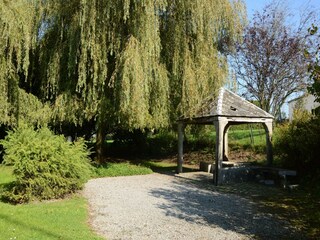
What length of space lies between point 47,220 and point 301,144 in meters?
7.94

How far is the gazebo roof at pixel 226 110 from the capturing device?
431 inches

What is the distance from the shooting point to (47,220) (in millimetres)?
6234

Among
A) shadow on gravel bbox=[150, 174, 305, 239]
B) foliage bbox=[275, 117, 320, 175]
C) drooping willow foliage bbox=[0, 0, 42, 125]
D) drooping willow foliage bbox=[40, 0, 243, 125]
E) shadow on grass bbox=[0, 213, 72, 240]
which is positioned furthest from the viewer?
drooping willow foliage bbox=[0, 0, 42, 125]

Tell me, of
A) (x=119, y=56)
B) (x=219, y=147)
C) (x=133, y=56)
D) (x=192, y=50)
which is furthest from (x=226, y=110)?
(x=119, y=56)

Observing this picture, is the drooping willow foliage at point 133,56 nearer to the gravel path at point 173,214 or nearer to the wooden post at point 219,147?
the wooden post at point 219,147

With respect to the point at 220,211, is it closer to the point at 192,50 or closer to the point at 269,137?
the point at 269,137

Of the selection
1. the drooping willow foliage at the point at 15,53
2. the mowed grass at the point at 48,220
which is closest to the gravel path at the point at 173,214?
the mowed grass at the point at 48,220

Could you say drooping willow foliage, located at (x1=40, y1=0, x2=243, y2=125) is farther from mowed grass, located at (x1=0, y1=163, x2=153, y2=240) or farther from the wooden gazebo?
mowed grass, located at (x1=0, y1=163, x2=153, y2=240)

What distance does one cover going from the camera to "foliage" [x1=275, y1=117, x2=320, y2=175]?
10055 millimetres

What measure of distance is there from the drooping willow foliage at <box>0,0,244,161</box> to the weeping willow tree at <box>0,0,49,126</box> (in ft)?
0.13

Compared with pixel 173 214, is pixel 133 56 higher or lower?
higher

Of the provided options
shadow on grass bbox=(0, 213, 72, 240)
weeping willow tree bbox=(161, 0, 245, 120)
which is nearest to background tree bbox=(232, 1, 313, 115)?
weeping willow tree bbox=(161, 0, 245, 120)

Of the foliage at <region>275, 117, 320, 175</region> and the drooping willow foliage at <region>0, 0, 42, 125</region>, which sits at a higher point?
the drooping willow foliage at <region>0, 0, 42, 125</region>

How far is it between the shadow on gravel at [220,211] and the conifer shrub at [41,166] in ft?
7.56
